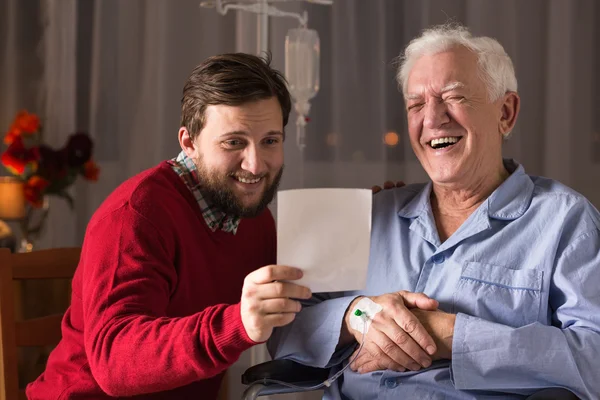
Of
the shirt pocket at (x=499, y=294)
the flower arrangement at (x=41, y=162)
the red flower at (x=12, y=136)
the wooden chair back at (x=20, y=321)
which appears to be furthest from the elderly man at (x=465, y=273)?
the red flower at (x=12, y=136)

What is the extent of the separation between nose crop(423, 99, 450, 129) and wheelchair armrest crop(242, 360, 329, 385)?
0.62 m

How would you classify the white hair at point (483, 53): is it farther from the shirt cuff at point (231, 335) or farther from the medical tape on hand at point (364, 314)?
the shirt cuff at point (231, 335)

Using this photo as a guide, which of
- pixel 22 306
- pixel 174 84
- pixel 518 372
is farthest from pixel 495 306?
pixel 174 84

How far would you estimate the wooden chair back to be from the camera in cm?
179

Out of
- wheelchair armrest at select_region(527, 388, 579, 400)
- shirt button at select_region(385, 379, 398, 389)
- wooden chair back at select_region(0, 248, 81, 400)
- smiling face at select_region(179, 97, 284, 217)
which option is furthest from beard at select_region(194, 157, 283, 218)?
wheelchair armrest at select_region(527, 388, 579, 400)

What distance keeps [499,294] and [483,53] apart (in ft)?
1.86

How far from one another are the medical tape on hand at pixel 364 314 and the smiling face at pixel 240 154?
32 centimetres

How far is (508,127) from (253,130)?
0.65 m

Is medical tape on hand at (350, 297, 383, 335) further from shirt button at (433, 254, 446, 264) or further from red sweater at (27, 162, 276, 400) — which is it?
red sweater at (27, 162, 276, 400)

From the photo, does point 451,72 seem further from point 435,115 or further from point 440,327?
point 440,327

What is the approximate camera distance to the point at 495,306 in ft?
5.08

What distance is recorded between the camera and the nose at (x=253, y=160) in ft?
5.13

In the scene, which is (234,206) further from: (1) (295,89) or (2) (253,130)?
(1) (295,89)

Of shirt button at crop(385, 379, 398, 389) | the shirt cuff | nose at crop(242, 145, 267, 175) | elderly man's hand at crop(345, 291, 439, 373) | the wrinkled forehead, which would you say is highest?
the wrinkled forehead
